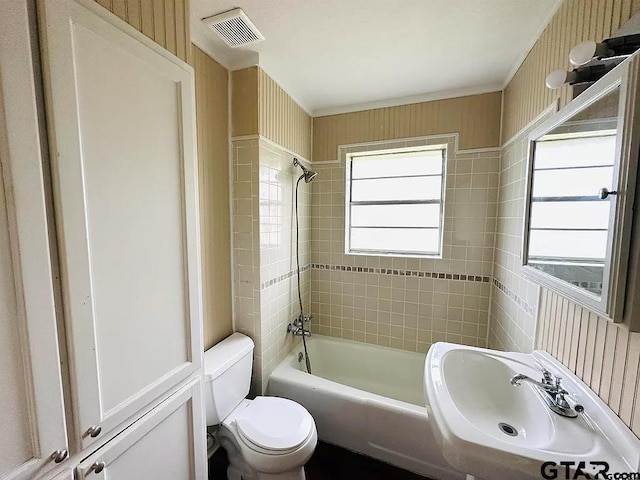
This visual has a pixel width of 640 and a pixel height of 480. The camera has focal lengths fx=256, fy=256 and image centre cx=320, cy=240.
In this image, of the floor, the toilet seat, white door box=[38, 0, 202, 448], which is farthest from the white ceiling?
the floor

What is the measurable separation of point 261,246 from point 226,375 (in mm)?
773

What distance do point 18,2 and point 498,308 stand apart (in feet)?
8.21

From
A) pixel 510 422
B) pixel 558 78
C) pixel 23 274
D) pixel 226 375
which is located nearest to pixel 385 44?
pixel 558 78

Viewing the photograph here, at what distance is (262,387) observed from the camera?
5.79ft

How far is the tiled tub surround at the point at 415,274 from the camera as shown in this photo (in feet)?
6.50

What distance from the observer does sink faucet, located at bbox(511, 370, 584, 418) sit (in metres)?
0.89

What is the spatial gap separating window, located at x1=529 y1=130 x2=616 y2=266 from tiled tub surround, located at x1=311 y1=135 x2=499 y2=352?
2.53ft

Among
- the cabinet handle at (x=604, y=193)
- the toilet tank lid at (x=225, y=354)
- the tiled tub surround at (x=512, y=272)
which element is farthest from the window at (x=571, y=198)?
the toilet tank lid at (x=225, y=354)

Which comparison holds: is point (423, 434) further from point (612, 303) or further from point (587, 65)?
point (587, 65)

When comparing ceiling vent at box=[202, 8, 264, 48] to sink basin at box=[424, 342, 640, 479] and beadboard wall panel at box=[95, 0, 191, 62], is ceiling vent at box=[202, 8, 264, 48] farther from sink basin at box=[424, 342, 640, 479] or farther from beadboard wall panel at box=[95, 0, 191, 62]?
sink basin at box=[424, 342, 640, 479]

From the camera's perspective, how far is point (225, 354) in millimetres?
1480

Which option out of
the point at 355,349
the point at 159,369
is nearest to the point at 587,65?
the point at 159,369

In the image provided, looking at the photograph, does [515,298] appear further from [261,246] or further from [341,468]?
[261,246]

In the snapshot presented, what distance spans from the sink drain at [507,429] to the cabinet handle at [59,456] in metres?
1.44
